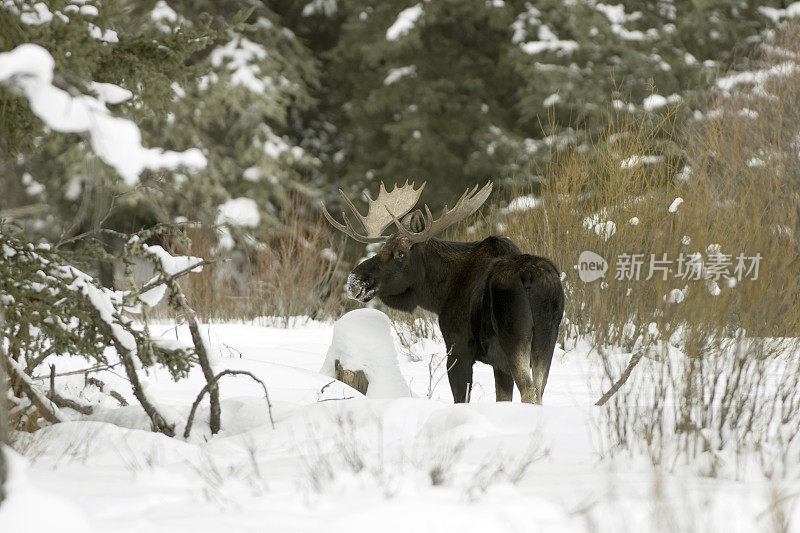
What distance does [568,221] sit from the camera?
7.00 meters

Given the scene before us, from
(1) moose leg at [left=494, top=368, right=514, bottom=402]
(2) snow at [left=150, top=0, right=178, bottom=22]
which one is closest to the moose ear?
(1) moose leg at [left=494, top=368, right=514, bottom=402]

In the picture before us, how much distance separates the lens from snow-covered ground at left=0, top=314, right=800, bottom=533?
216cm

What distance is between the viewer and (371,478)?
8.40 ft

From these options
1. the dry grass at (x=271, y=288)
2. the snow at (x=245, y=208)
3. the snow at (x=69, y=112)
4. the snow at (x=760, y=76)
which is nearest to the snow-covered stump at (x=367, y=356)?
the snow at (x=69, y=112)

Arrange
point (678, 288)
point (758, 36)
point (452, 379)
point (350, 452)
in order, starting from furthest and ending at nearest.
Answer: point (758, 36) → point (678, 288) → point (452, 379) → point (350, 452)

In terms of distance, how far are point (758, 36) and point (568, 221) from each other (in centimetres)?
1150

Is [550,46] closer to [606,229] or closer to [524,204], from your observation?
[524,204]

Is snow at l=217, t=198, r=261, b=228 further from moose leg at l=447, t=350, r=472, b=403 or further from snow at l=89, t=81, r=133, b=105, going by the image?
snow at l=89, t=81, r=133, b=105

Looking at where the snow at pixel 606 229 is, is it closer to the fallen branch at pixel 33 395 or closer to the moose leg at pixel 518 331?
the moose leg at pixel 518 331

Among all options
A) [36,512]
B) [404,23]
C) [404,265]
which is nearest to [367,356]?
[404,265]

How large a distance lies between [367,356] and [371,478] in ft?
7.83

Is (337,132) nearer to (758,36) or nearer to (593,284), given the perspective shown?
(758,36)

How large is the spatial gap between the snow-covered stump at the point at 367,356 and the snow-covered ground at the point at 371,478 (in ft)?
3.13

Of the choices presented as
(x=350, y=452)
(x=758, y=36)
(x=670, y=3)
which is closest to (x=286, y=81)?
(x=670, y=3)
